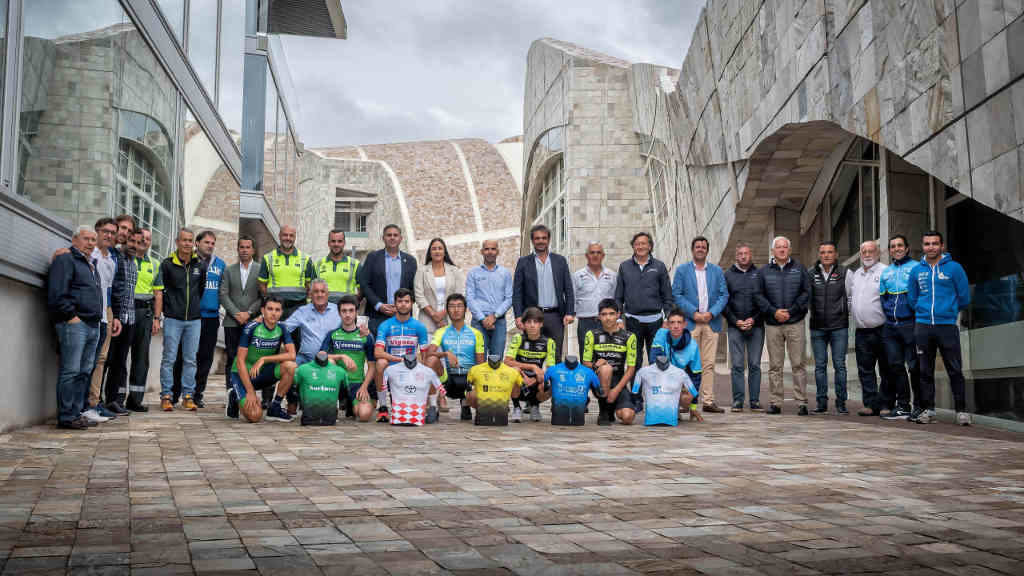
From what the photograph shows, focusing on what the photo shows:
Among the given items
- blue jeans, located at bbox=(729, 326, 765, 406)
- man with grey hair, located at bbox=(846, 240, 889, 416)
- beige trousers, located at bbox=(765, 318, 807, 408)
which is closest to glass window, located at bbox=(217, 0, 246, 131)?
blue jeans, located at bbox=(729, 326, 765, 406)

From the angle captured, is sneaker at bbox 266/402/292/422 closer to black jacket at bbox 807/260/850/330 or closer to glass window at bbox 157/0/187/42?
black jacket at bbox 807/260/850/330

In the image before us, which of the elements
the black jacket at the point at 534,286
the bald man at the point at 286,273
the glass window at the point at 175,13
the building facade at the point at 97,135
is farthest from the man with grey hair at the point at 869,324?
the glass window at the point at 175,13

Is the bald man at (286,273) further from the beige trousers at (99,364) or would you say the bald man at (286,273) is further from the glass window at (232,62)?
the glass window at (232,62)

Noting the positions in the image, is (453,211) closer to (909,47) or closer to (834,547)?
(909,47)

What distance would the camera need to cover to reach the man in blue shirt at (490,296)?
27.4 feet

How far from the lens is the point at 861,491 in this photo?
4.20 m

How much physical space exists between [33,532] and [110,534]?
267mm

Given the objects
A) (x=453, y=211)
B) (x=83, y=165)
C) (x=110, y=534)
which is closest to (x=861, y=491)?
(x=110, y=534)

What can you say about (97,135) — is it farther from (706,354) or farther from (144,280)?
(706,354)

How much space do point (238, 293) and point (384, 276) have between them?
4.48 ft

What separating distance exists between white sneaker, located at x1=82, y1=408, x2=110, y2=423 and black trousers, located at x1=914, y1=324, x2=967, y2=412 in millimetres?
6558

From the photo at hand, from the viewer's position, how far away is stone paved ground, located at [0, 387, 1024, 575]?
288 cm

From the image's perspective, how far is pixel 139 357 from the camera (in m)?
7.89

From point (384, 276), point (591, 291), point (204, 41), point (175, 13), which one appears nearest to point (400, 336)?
point (384, 276)
